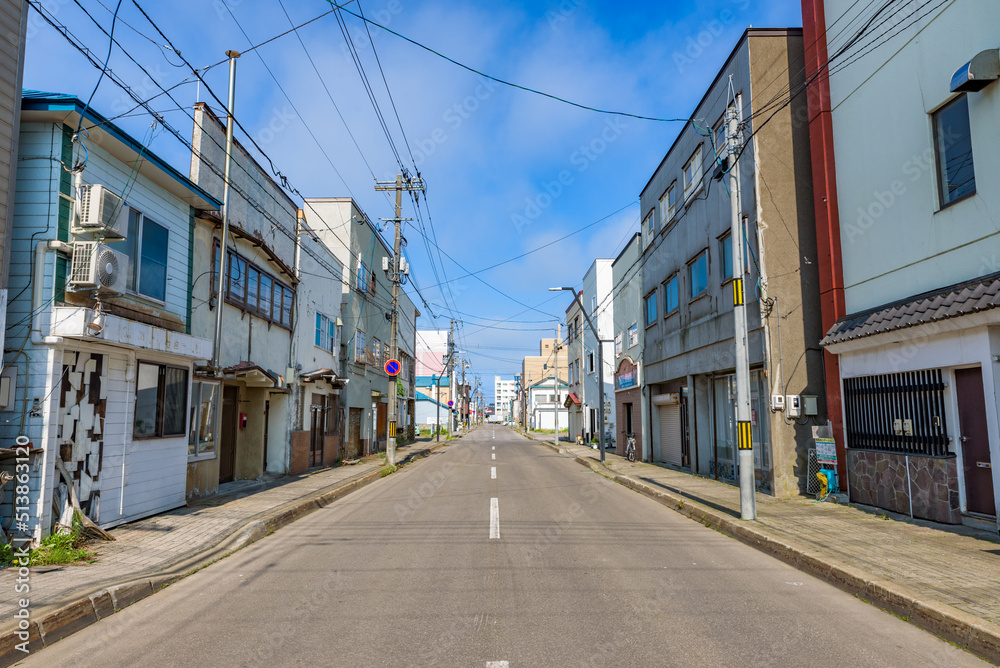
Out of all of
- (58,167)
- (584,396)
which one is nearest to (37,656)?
(58,167)

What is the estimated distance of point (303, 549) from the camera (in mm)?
8602

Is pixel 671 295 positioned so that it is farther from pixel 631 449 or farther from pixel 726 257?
pixel 631 449

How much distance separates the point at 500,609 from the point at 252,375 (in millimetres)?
10741

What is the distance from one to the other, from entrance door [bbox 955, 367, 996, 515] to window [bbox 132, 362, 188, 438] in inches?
510

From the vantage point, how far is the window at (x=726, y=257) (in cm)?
1625

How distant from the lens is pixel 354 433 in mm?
26797

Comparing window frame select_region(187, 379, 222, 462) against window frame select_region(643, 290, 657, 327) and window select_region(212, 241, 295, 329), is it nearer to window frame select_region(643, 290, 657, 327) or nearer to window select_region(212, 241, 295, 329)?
window select_region(212, 241, 295, 329)

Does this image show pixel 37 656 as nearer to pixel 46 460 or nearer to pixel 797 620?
pixel 46 460

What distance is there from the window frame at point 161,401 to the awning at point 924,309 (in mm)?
12264

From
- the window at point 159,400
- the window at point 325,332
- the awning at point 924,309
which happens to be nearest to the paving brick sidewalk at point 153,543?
the window at point 159,400

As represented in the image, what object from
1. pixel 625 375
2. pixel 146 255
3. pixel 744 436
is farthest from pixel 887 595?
→ pixel 625 375

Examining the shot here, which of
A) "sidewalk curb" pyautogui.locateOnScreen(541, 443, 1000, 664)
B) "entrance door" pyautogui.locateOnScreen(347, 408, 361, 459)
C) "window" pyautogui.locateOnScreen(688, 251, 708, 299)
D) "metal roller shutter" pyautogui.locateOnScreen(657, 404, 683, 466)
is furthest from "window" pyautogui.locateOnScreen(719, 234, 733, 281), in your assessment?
"entrance door" pyautogui.locateOnScreen(347, 408, 361, 459)

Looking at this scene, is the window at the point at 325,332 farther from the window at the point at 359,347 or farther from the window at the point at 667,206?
the window at the point at 667,206

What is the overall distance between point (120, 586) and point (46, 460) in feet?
9.28
